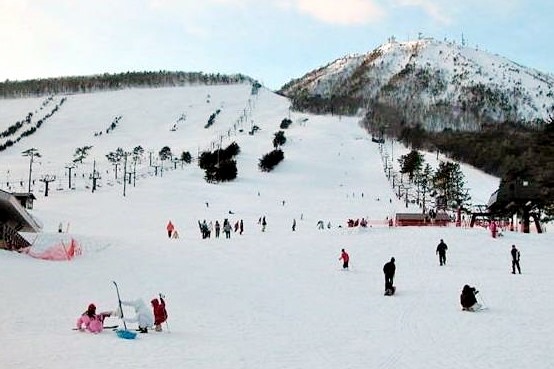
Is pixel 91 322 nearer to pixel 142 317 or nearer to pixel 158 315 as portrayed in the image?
pixel 142 317

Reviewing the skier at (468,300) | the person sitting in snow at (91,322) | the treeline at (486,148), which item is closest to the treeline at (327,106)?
the treeline at (486,148)

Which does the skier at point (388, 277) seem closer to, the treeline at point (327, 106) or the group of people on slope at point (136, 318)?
the group of people on slope at point (136, 318)

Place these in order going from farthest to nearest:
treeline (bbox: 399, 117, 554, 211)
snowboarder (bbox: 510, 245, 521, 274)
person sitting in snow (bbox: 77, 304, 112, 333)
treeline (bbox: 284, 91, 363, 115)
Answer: treeline (bbox: 284, 91, 363, 115) < treeline (bbox: 399, 117, 554, 211) < snowboarder (bbox: 510, 245, 521, 274) < person sitting in snow (bbox: 77, 304, 112, 333)

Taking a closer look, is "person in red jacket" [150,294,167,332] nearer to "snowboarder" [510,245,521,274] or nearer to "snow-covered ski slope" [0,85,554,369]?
"snow-covered ski slope" [0,85,554,369]

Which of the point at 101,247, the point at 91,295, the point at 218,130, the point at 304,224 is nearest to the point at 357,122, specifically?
the point at 218,130

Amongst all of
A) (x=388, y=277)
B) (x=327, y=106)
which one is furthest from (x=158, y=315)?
(x=327, y=106)

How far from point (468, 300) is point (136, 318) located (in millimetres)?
9545

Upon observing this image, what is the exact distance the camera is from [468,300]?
1883 centimetres

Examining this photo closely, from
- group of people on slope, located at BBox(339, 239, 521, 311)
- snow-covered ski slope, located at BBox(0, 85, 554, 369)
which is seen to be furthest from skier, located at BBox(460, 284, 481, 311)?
snow-covered ski slope, located at BBox(0, 85, 554, 369)

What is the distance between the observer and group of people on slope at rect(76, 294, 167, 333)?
14.3m

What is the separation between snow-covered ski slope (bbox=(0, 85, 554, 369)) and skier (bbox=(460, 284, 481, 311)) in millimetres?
313

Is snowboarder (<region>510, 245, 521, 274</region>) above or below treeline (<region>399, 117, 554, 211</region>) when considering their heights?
below

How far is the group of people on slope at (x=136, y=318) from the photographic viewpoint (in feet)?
47.0

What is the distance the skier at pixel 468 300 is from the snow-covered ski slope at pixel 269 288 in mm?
313
